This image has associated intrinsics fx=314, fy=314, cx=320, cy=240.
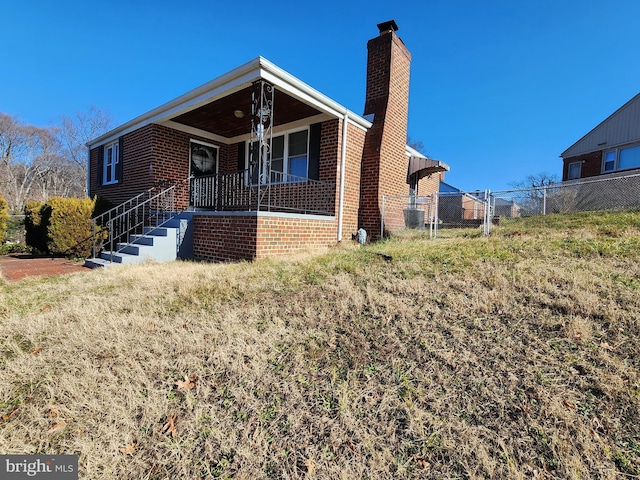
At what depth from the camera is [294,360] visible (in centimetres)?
253

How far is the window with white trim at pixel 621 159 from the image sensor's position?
50.0 feet

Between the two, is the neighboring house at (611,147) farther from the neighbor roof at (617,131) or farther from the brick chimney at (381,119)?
the brick chimney at (381,119)

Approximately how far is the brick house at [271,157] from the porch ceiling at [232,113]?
0.03m

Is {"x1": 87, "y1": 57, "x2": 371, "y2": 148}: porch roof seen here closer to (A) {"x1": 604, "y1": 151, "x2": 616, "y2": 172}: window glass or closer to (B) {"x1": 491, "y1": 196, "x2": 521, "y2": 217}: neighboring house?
(B) {"x1": 491, "y1": 196, "x2": 521, "y2": 217}: neighboring house

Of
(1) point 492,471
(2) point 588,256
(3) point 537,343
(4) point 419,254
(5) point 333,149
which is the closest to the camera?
(1) point 492,471

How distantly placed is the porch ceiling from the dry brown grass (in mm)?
4892

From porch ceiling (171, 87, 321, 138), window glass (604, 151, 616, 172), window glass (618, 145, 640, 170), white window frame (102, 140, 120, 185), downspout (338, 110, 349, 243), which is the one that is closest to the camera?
porch ceiling (171, 87, 321, 138)

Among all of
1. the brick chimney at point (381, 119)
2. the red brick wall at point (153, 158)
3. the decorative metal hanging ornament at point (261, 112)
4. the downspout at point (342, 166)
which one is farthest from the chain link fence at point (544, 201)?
the red brick wall at point (153, 158)

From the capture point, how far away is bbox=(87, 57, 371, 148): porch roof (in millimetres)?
5934

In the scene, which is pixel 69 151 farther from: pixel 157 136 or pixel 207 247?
pixel 207 247

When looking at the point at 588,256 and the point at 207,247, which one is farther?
the point at 207,247

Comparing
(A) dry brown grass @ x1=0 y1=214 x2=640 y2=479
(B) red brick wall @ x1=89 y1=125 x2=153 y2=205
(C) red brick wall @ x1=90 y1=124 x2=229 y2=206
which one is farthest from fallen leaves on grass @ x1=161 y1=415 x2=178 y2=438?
(B) red brick wall @ x1=89 y1=125 x2=153 y2=205

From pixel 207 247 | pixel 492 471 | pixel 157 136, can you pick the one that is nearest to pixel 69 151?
pixel 157 136

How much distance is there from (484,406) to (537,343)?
0.90 m
